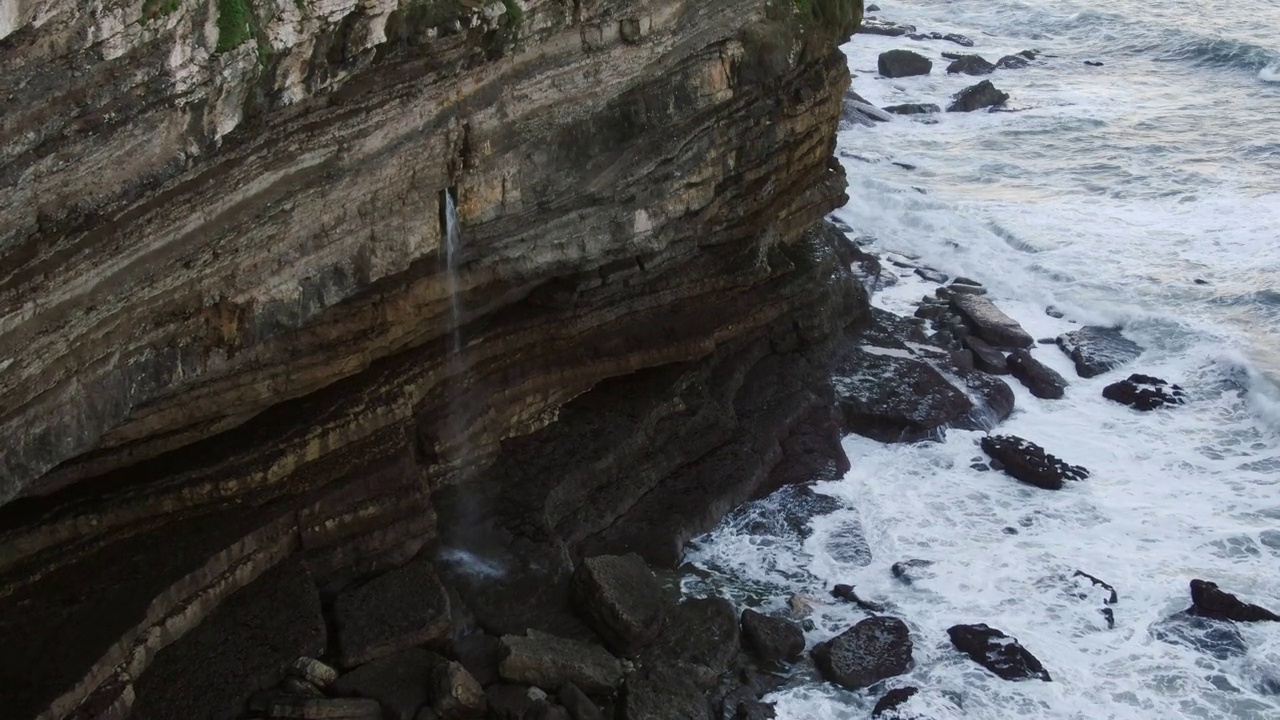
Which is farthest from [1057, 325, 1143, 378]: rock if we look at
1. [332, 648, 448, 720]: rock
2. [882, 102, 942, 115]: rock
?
[882, 102, 942, 115]: rock

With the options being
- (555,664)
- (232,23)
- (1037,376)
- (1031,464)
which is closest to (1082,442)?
(1031,464)

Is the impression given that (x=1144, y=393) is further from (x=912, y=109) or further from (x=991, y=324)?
(x=912, y=109)

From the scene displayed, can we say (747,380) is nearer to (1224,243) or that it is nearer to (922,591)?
(922,591)

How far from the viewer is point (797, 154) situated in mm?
21062

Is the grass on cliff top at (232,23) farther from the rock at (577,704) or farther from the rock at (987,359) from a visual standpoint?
the rock at (987,359)

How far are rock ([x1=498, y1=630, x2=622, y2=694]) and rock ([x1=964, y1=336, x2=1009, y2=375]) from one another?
11.5 meters

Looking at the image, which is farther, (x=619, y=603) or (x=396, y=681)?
(x=619, y=603)

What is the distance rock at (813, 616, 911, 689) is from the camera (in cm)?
1611

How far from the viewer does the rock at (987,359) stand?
2389 centimetres

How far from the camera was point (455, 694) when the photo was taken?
46.7ft

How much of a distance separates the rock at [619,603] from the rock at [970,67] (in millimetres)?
32197

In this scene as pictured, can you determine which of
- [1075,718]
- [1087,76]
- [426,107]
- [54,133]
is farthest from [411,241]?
[1087,76]

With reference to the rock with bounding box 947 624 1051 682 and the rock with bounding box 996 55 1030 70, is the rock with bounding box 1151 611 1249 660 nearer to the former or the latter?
the rock with bounding box 947 624 1051 682

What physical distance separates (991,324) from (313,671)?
608 inches
